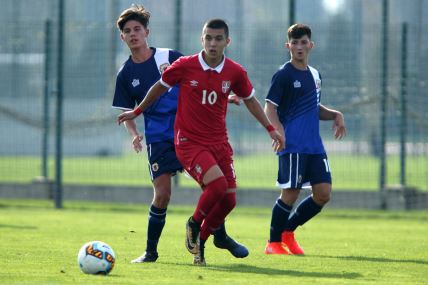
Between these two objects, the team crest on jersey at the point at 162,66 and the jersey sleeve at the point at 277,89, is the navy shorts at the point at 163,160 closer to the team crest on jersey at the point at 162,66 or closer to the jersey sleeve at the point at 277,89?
the team crest on jersey at the point at 162,66

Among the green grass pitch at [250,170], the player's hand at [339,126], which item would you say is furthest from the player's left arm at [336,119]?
the green grass pitch at [250,170]

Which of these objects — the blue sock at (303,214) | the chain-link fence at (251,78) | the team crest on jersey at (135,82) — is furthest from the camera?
the chain-link fence at (251,78)

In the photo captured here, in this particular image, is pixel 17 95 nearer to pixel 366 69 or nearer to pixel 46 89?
pixel 46 89

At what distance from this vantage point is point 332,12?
18.7 meters

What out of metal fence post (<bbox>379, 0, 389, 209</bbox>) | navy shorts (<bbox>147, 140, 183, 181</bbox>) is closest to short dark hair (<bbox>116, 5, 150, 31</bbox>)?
navy shorts (<bbox>147, 140, 183, 181</bbox>)

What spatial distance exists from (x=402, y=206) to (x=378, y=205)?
0.40 meters

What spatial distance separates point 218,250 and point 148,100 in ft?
8.13

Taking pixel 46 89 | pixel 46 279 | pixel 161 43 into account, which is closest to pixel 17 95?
pixel 46 89

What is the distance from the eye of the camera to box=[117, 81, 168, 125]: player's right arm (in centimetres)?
959

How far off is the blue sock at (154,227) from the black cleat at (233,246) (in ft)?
1.83

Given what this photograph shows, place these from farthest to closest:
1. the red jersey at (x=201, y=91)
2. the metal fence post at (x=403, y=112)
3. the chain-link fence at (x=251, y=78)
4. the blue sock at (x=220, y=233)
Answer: the chain-link fence at (x=251, y=78), the metal fence post at (x=403, y=112), the blue sock at (x=220, y=233), the red jersey at (x=201, y=91)

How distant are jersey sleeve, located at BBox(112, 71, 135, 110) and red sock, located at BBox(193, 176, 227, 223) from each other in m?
1.44

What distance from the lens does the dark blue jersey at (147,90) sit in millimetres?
10266

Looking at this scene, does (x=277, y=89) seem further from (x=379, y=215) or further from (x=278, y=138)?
(x=379, y=215)
